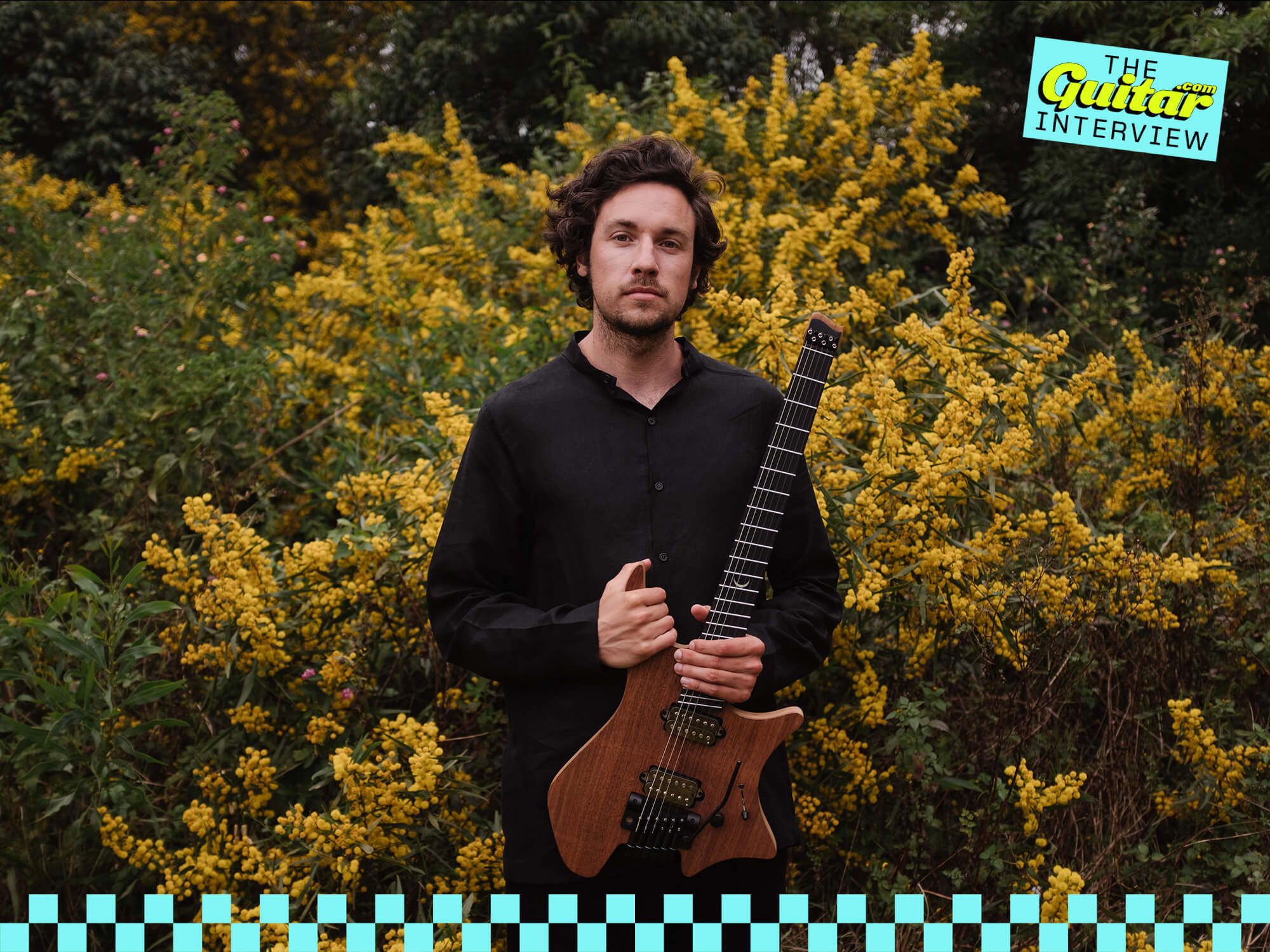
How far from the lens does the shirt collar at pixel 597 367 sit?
5.85ft

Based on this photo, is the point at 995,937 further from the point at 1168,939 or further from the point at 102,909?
the point at 102,909

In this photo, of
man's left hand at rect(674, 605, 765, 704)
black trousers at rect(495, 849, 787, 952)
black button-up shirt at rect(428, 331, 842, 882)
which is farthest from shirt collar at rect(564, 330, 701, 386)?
black trousers at rect(495, 849, 787, 952)

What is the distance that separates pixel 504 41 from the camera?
778cm

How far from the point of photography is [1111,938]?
2.14 metres

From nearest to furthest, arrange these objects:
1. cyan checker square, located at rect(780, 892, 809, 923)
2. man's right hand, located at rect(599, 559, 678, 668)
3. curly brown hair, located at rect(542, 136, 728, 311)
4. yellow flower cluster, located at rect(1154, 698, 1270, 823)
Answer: man's right hand, located at rect(599, 559, 678, 668), curly brown hair, located at rect(542, 136, 728, 311), cyan checker square, located at rect(780, 892, 809, 923), yellow flower cluster, located at rect(1154, 698, 1270, 823)

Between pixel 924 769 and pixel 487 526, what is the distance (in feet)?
4.28

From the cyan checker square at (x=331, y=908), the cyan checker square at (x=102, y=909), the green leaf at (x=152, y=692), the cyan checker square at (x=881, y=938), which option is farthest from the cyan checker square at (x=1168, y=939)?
the cyan checker square at (x=102, y=909)

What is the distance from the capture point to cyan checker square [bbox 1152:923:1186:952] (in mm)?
2182

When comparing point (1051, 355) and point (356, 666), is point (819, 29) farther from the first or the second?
point (356, 666)

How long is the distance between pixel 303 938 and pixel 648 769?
35.1 inches

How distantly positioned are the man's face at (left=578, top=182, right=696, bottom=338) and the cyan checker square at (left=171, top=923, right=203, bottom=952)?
1535 mm

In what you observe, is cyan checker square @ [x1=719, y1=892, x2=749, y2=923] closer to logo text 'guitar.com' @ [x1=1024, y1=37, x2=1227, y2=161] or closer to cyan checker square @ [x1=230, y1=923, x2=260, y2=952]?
cyan checker square @ [x1=230, y1=923, x2=260, y2=952]

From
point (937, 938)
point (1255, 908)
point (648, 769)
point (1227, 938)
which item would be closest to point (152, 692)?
point (648, 769)

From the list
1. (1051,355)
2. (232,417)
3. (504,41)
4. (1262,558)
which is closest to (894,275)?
(1051,355)
